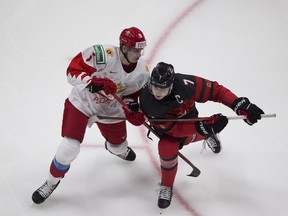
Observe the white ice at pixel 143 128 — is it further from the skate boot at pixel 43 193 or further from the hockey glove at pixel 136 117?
the hockey glove at pixel 136 117

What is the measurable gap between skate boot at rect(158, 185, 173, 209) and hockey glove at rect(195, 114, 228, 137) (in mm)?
609

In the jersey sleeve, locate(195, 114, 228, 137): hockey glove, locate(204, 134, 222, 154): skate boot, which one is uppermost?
the jersey sleeve

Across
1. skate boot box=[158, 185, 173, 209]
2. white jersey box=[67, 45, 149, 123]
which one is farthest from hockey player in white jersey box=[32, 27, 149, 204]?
skate boot box=[158, 185, 173, 209]

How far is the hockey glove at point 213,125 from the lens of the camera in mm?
2570

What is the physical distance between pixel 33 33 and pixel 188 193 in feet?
8.29

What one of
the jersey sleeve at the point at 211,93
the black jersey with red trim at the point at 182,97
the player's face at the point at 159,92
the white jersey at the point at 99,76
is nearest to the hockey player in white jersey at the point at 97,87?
the white jersey at the point at 99,76

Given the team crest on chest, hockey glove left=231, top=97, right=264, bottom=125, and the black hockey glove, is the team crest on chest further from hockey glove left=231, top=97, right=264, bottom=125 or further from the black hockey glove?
hockey glove left=231, top=97, right=264, bottom=125

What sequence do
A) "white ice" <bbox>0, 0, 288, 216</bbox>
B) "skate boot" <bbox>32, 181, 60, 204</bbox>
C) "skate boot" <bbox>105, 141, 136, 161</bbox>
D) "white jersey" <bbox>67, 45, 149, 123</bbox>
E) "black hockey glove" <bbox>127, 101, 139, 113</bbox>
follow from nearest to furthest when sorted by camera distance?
"white jersey" <bbox>67, 45, 149, 123</bbox> → "black hockey glove" <bbox>127, 101, 139, 113</bbox> → "skate boot" <bbox>32, 181, 60, 204</bbox> → "white ice" <bbox>0, 0, 288, 216</bbox> → "skate boot" <bbox>105, 141, 136, 161</bbox>

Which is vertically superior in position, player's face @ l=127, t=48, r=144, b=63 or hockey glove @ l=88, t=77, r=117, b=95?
player's face @ l=127, t=48, r=144, b=63

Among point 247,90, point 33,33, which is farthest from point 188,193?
point 33,33

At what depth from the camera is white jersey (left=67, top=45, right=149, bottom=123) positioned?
9.03 feet

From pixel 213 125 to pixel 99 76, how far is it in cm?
80

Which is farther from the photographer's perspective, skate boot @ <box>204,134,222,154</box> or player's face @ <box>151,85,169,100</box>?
skate boot @ <box>204,134,222,154</box>

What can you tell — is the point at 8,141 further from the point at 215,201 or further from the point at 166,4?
the point at 166,4
